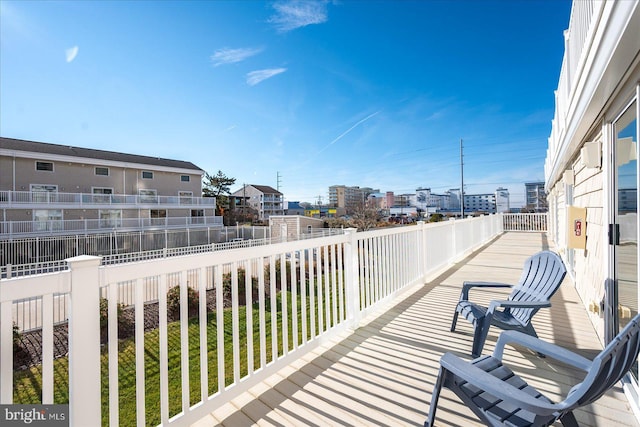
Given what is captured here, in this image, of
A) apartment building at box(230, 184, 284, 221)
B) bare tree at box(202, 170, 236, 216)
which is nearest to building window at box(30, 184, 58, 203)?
bare tree at box(202, 170, 236, 216)

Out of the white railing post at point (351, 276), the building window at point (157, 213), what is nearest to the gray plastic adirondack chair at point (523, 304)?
the white railing post at point (351, 276)

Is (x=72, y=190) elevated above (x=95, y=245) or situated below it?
above

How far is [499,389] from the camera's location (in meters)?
1.23

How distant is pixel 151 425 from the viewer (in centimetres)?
270

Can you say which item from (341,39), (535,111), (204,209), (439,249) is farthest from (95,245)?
(535,111)

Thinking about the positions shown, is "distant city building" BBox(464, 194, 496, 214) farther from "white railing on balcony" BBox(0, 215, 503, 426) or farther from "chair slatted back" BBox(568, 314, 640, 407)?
"chair slatted back" BBox(568, 314, 640, 407)

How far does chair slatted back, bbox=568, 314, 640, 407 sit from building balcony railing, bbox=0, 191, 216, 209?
21.5 metres

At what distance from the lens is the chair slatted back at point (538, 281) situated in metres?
2.50

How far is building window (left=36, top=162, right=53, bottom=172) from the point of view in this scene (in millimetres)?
16200

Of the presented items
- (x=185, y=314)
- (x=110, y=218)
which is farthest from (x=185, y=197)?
(x=185, y=314)

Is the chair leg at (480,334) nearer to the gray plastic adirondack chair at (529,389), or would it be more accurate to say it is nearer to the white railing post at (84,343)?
the gray plastic adirondack chair at (529,389)

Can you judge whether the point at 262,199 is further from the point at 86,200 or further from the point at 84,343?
the point at 84,343

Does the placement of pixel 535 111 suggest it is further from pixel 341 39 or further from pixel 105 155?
pixel 105 155

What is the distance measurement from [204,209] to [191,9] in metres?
17.3
